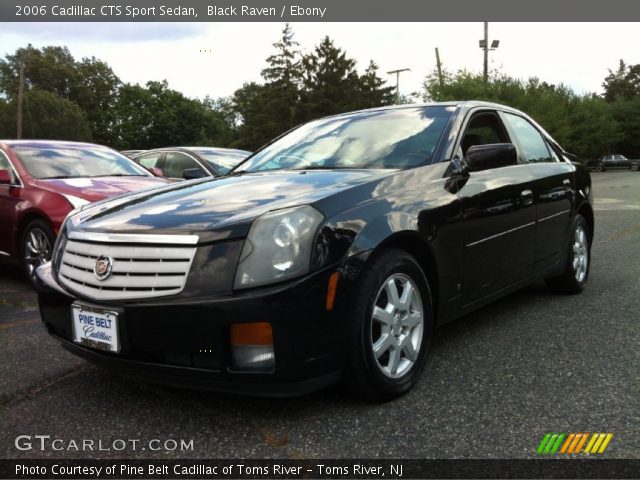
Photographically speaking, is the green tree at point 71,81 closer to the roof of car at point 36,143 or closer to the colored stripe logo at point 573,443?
the roof of car at point 36,143

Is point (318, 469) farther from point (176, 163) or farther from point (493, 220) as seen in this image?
point (176, 163)

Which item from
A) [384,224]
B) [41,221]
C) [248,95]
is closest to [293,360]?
[384,224]

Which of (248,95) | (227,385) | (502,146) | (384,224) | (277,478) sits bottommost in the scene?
(277,478)

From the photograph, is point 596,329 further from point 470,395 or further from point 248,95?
point 248,95

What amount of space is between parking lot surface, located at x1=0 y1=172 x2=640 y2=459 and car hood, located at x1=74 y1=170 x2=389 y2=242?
82cm

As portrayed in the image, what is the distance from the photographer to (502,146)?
128 inches

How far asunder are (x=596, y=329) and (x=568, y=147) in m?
43.8

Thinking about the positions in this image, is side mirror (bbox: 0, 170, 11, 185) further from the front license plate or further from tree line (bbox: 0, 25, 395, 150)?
tree line (bbox: 0, 25, 395, 150)

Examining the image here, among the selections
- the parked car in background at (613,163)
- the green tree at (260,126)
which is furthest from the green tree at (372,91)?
the parked car in background at (613,163)

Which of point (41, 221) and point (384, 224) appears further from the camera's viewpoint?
point (41, 221)

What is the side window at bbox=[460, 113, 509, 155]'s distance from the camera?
360 centimetres

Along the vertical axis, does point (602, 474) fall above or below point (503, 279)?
below

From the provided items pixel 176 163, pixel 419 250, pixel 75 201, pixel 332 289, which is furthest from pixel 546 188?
pixel 176 163

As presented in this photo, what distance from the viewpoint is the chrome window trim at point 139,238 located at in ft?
7.63
